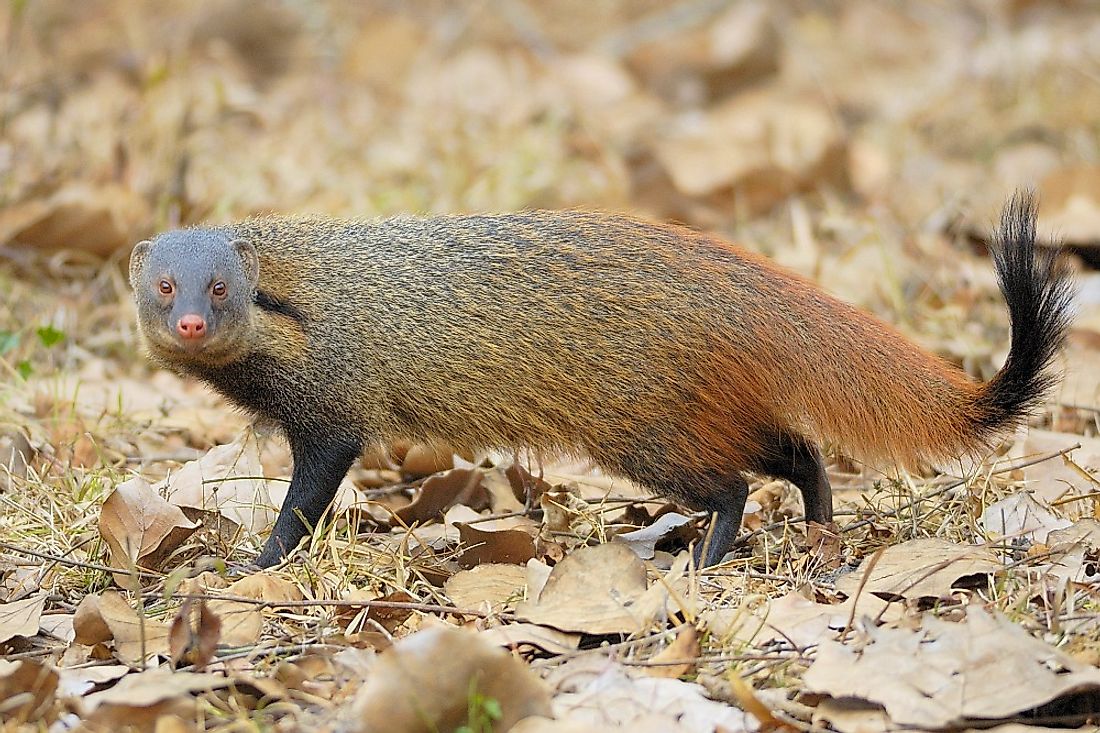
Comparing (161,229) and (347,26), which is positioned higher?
(347,26)

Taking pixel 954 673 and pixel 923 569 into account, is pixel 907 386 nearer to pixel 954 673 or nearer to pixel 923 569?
pixel 923 569

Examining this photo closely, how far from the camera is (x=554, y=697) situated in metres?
2.63

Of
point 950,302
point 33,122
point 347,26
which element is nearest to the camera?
point 950,302

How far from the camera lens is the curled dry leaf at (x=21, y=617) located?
2.99 meters

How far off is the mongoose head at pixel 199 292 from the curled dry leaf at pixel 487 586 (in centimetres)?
95

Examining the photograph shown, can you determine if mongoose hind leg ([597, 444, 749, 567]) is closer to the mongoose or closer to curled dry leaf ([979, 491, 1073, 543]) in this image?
the mongoose

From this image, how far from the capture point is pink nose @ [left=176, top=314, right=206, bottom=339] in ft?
11.5

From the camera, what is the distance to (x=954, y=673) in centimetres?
254

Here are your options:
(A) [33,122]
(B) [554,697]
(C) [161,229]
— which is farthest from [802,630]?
(A) [33,122]

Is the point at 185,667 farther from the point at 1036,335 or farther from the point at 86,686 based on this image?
the point at 1036,335

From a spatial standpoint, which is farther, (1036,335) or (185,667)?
(1036,335)

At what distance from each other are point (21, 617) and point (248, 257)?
1.19 metres

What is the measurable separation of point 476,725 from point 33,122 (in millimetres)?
5959

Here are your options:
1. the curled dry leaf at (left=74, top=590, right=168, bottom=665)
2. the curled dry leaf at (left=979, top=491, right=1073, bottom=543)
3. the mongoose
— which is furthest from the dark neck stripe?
the curled dry leaf at (left=979, top=491, right=1073, bottom=543)
